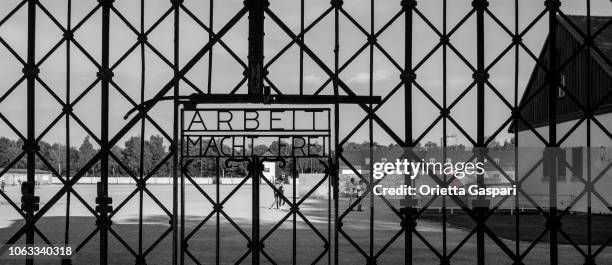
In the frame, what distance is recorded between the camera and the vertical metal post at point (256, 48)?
4.11m

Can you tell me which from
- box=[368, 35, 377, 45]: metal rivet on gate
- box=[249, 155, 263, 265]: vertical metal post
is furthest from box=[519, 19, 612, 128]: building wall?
box=[249, 155, 263, 265]: vertical metal post

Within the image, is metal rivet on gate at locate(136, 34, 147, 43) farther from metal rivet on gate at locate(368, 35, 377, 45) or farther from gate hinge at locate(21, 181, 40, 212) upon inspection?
metal rivet on gate at locate(368, 35, 377, 45)

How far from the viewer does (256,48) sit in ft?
13.5

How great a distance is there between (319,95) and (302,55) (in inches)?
12.3

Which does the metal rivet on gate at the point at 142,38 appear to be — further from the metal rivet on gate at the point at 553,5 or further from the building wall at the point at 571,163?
the building wall at the point at 571,163

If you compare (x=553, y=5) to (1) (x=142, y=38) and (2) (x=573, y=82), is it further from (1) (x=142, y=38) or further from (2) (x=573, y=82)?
(2) (x=573, y=82)

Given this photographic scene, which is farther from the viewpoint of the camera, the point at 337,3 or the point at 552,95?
the point at 552,95

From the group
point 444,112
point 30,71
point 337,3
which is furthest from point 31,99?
point 444,112

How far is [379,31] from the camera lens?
167 inches

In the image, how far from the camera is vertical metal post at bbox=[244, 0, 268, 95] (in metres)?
4.11

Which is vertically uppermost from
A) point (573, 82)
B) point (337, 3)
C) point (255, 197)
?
point (573, 82)

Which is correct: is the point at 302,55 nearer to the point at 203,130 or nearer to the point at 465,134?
the point at 203,130

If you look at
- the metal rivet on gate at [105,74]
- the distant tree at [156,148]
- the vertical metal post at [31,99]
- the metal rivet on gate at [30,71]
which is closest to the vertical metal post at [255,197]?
the metal rivet on gate at [105,74]

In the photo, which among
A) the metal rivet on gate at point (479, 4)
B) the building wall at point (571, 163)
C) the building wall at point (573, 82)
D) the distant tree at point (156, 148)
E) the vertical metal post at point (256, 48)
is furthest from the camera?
the building wall at point (571, 163)
